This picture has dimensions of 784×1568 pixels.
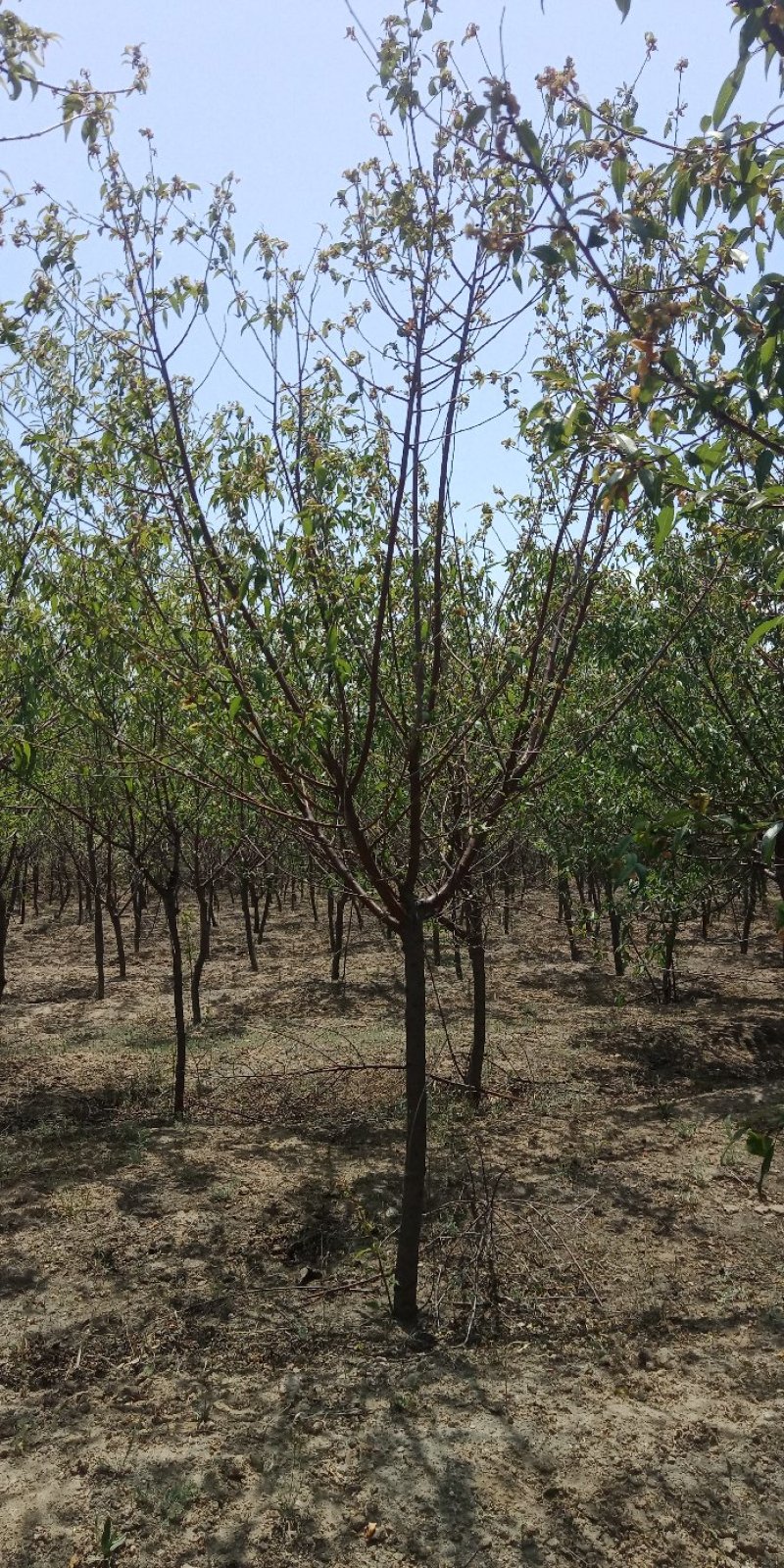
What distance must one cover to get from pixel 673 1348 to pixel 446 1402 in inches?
68.0

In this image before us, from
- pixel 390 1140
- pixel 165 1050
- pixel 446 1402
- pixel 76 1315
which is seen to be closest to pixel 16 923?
pixel 165 1050

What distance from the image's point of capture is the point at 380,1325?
21.7ft

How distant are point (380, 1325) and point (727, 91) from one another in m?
7.00

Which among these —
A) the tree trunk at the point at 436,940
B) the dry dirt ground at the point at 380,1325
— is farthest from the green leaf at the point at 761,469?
the tree trunk at the point at 436,940

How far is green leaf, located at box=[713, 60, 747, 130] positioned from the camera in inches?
98.0

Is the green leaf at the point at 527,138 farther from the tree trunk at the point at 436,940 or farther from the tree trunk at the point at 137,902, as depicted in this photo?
the tree trunk at the point at 137,902

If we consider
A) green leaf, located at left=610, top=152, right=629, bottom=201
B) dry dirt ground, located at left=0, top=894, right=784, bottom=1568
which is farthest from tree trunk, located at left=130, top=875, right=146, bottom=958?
green leaf, located at left=610, top=152, right=629, bottom=201

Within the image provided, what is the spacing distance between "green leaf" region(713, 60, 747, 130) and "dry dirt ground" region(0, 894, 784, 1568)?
284 centimetres

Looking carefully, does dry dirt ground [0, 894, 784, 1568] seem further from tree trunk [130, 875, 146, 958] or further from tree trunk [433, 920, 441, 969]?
tree trunk [130, 875, 146, 958]

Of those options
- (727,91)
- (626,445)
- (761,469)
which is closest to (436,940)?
(761,469)

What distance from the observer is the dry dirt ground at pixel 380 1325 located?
4781mm

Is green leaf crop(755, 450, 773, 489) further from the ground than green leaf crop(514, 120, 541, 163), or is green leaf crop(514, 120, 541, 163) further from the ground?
green leaf crop(514, 120, 541, 163)

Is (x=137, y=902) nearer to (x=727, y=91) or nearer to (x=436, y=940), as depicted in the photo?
(x=436, y=940)

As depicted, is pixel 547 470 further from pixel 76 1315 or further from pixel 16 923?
pixel 16 923
